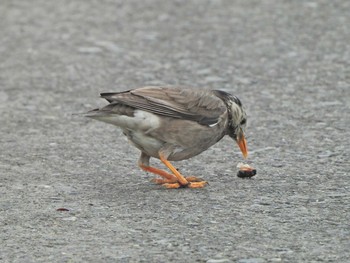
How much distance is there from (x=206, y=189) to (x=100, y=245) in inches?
60.3

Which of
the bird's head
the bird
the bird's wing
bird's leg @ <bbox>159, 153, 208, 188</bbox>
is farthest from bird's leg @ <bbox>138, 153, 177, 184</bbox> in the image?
the bird's head

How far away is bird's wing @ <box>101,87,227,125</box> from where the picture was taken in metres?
7.20

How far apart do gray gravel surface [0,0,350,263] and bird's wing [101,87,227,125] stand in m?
0.56

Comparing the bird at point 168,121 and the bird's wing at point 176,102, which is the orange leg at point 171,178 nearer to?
the bird at point 168,121

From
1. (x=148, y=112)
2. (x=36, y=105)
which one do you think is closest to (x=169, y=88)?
(x=148, y=112)

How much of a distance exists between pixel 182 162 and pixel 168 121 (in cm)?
110

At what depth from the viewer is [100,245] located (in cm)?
593

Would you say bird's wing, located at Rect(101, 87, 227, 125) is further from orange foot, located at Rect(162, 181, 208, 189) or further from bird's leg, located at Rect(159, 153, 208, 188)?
orange foot, located at Rect(162, 181, 208, 189)

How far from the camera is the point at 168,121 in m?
7.27

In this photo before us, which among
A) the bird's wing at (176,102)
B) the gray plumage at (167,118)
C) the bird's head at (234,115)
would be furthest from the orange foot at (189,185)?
the bird's head at (234,115)

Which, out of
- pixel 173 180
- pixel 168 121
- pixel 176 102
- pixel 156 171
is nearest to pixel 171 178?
pixel 173 180

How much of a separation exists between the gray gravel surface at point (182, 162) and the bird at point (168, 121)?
240 millimetres

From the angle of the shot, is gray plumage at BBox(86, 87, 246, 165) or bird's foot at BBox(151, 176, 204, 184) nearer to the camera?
gray plumage at BBox(86, 87, 246, 165)

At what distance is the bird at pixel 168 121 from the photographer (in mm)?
7176
